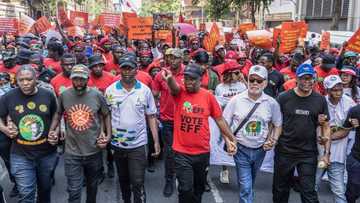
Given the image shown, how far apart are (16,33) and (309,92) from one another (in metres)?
12.4

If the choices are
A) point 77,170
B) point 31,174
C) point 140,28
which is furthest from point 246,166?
point 140,28

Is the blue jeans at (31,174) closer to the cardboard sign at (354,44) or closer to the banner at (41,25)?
the cardboard sign at (354,44)

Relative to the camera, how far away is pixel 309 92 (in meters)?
4.80

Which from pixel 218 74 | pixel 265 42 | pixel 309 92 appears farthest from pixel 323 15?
pixel 309 92

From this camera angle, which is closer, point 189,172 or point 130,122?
point 189,172

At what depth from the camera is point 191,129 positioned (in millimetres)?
4789

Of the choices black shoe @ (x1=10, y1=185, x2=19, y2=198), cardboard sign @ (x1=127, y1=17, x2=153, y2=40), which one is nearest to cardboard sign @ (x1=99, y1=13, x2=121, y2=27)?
cardboard sign @ (x1=127, y1=17, x2=153, y2=40)

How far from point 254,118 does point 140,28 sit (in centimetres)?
735

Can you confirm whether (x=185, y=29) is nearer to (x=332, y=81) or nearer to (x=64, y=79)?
(x=64, y=79)

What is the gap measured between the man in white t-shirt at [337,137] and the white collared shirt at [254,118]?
69 centimetres

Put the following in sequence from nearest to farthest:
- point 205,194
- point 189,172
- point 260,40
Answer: point 189,172
point 205,194
point 260,40

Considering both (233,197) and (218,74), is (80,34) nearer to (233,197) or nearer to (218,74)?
(218,74)

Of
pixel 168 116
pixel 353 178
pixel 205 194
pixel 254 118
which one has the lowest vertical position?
pixel 205 194

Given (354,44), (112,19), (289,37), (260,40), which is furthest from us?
(112,19)
